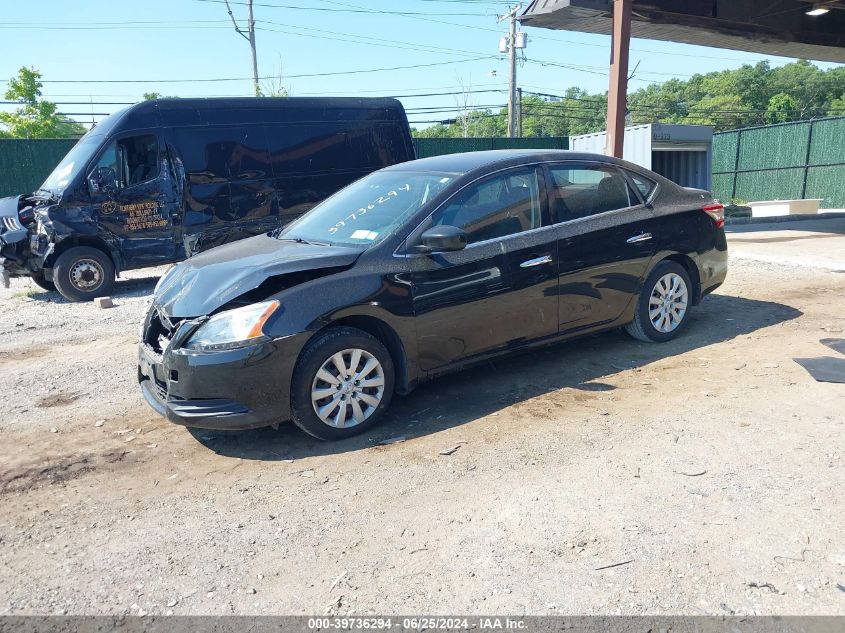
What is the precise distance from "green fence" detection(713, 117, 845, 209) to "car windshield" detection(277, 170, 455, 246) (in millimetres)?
23239

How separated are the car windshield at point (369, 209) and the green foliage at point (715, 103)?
6284 centimetres

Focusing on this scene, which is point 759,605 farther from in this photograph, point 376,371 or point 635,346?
point 635,346

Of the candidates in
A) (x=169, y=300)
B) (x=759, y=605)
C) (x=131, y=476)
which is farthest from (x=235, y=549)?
(x=759, y=605)

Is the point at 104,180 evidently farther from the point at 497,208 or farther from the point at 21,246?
the point at 497,208

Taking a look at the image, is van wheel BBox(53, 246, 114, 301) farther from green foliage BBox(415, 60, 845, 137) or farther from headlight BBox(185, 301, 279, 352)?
green foliage BBox(415, 60, 845, 137)

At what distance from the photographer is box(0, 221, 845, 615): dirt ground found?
2816mm

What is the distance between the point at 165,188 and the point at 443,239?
660cm

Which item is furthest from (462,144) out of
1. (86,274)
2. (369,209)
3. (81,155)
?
(369,209)

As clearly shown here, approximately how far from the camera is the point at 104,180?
9484mm

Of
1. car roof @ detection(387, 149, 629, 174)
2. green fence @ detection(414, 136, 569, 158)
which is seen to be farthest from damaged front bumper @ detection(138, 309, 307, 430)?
green fence @ detection(414, 136, 569, 158)

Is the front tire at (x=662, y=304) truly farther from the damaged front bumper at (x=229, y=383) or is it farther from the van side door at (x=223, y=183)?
the van side door at (x=223, y=183)

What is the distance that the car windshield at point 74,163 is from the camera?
9.42m

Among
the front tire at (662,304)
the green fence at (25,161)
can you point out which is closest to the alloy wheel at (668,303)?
the front tire at (662,304)

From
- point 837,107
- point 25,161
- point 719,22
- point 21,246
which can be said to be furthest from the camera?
point 837,107
